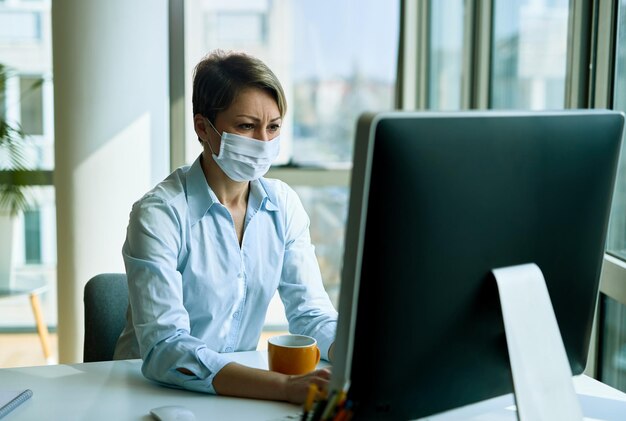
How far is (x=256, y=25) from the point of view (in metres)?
3.62

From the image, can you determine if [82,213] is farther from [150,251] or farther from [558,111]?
[558,111]

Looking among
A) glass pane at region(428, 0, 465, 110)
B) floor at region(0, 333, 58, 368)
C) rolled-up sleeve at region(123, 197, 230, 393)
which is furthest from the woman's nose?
floor at region(0, 333, 58, 368)

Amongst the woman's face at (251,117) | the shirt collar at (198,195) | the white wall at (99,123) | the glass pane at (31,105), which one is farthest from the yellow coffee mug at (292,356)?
the glass pane at (31,105)

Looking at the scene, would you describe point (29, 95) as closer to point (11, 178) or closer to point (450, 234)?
point (11, 178)

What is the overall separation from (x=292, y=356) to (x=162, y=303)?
279 millimetres

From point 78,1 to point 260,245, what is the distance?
1652mm

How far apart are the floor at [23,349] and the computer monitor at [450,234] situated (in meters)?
2.63

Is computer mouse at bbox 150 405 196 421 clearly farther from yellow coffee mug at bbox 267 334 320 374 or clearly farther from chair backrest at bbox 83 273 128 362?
chair backrest at bbox 83 273 128 362

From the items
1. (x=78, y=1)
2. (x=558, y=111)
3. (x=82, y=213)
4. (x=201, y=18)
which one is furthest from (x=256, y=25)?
(x=558, y=111)

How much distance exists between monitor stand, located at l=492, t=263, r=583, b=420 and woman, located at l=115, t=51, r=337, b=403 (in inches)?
24.9

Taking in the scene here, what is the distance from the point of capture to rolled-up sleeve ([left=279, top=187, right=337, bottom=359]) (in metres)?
1.67

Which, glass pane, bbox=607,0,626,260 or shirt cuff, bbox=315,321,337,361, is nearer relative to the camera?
shirt cuff, bbox=315,321,337,361

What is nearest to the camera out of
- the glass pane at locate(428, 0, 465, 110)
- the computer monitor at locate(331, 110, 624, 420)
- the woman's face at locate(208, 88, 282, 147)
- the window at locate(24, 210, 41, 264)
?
the computer monitor at locate(331, 110, 624, 420)

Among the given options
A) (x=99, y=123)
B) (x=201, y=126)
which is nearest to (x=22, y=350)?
(x=99, y=123)
